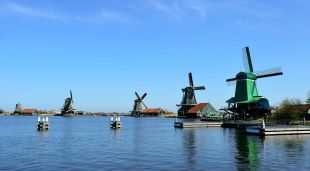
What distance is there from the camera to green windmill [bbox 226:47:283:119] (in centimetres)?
8462

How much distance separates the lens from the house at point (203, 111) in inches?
5891

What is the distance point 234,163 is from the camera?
96.0 feet

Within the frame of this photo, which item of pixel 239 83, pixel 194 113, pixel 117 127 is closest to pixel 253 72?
pixel 239 83

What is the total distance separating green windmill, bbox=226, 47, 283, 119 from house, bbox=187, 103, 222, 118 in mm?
58142

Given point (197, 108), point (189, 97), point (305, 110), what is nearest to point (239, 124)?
point (305, 110)

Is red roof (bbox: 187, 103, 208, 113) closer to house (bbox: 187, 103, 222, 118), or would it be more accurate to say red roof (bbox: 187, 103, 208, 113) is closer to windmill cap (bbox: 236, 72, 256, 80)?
house (bbox: 187, 103, 222, 118)

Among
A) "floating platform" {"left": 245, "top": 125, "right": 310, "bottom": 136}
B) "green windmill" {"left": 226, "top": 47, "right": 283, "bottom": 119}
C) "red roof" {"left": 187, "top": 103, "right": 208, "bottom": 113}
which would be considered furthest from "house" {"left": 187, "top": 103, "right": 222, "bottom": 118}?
"floating platform" {"left": 245, "top": 125, "right": 310, "bottom": 136}

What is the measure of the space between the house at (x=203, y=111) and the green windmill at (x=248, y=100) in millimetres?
58142

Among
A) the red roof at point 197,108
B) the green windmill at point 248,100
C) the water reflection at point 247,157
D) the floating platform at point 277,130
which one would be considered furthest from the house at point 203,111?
the water reflection at point 247,157

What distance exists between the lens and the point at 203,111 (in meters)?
150

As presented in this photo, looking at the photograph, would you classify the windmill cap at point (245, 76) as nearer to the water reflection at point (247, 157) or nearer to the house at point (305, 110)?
the house at point (305, 110)

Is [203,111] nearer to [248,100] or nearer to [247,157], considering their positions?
[248,100]

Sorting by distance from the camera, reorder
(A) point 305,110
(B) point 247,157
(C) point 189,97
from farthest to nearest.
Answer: (C) point 189,97 < (A) point 305,110 < (B) point 247,157

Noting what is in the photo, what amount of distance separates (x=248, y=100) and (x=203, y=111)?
64754 millimetres
